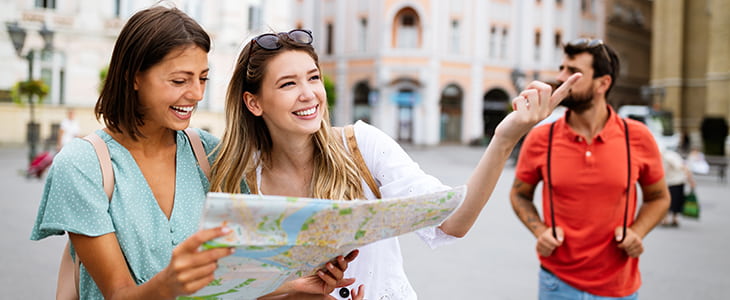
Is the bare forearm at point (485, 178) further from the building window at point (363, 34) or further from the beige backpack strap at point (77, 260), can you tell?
the building window at point (363, 34)

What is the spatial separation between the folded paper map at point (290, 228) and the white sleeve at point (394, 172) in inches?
18.4

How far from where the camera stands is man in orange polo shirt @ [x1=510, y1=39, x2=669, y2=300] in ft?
9.55

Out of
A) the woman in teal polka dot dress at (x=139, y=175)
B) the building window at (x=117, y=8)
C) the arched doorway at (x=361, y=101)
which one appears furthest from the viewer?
the arched doorway at (x=361, y=101)

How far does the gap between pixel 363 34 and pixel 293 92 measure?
37691 mm

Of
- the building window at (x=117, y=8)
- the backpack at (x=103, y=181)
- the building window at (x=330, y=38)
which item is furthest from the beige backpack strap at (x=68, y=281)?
the building window at (x=330, y=38)

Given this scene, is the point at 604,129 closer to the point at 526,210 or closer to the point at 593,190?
the point at 593,190

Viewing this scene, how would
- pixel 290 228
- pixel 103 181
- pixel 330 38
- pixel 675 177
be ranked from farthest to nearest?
pixel 330 38 → pixel 675 177 → pixel 103 181 → pixel 290 228

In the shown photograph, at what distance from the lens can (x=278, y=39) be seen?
1.88 metres

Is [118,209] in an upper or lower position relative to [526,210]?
upper

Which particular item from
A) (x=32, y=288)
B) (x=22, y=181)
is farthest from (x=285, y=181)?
(x=22, y=181)

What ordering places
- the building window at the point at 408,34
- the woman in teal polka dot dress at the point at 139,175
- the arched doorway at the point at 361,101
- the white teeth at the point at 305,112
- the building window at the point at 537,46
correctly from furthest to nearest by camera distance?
the building window at the point at 537,46 → the arched doorway at the point at 361,101 → the building window at the point at 408,34 → the white teeth at the point at 305,112 → the woman in teal polka dot dress at the point at 139,175

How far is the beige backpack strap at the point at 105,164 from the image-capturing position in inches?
62.4

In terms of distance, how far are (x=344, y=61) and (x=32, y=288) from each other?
34.6 metres

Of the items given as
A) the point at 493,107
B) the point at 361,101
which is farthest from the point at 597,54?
the point at 493,107
